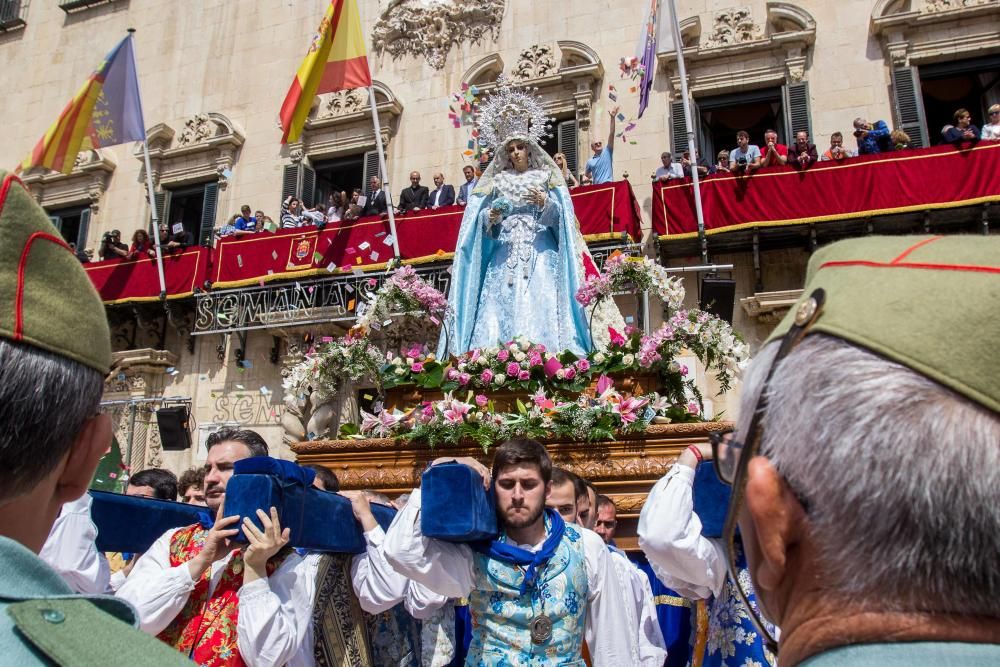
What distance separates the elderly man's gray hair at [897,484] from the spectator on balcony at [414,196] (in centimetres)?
1233

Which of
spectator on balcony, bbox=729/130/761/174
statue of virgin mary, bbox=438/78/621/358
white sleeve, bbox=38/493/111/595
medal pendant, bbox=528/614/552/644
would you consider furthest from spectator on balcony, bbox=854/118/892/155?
white sleeve, bbox=38/493/111/595

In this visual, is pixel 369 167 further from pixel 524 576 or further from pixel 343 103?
pixel 524 576

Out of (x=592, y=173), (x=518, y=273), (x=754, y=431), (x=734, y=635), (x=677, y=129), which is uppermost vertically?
(x=677, y=129)

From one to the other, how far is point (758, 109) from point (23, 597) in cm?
1446

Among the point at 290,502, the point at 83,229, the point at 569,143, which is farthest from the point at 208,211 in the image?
the point at 290,502

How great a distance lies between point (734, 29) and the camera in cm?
1296

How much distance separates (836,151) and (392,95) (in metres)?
7.88

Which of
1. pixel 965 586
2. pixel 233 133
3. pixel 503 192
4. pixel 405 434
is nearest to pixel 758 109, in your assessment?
pixel 503 192

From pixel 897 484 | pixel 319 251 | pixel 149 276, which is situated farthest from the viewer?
pixel 149 276

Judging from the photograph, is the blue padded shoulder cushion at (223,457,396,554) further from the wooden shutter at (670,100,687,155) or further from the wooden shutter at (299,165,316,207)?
the wooden shutter at (299,165,316,207)

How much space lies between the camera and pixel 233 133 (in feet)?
51.9

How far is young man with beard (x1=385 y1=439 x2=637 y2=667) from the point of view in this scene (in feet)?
9.20

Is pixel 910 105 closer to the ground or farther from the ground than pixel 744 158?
farther from the ground

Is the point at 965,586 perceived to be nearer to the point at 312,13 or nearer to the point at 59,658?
the point at 59,658
